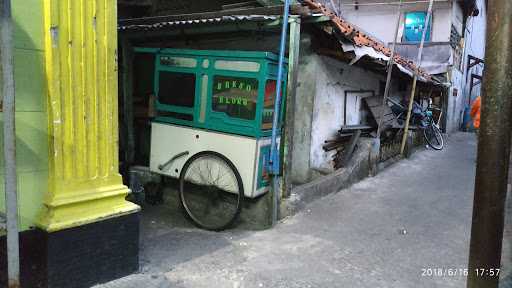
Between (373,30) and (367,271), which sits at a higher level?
(373,30)

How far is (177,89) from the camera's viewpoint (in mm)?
6121

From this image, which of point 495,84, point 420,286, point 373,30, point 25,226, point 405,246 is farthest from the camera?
point 373,30

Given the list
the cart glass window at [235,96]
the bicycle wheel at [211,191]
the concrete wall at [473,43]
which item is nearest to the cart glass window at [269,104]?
the cart glass window at [235,96]

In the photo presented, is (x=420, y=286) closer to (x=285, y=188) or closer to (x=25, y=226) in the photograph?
(x=285, y=188)

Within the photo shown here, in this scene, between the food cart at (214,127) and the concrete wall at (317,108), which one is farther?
the concrete wall at (317,108)

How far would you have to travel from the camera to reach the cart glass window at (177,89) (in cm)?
596

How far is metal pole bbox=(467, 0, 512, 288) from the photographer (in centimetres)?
232

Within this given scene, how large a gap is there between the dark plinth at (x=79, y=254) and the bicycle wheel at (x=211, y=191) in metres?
1.95

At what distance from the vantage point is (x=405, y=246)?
483cm

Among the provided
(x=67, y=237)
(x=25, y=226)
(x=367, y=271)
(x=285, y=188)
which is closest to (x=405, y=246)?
(x=367, y=271)

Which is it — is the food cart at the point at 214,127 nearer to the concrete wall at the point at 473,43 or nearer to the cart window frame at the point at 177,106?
the cart window frame at the point at 177,106

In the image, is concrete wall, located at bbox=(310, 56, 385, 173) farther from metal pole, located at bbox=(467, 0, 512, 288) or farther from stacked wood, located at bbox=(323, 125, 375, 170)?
metal pole, located at bbox=(467, 0, 512, 288)

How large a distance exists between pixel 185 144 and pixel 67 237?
2872 mm

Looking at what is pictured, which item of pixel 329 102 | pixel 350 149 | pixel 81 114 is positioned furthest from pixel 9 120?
pixel 350 149
